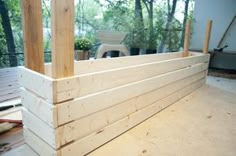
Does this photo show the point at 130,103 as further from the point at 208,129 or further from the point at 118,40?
the point at 118,40

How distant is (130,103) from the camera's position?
1613mm

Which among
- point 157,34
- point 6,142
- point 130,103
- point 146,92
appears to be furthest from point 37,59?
point 157,34

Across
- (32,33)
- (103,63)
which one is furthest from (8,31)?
(32,33)

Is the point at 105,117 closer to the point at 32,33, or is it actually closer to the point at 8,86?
the point at 32,33

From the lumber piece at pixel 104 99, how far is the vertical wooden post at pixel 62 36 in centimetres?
19

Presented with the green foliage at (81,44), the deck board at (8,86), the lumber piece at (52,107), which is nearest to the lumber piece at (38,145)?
the lumber piece at (52,107)

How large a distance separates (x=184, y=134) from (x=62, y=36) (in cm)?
119

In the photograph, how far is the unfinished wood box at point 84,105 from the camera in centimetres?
112

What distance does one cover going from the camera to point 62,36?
3.45ft

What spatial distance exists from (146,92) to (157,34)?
305 centimetres

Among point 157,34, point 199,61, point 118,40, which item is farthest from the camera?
point 157,34

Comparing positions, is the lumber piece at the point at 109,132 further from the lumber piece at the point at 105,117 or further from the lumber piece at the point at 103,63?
the lumber piece at the point at 103,63

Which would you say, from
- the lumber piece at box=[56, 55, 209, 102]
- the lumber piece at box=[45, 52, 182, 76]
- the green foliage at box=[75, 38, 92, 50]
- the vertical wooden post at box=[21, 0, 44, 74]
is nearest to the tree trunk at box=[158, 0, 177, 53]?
the lumber piece at box=[45, 52, 182, 76]

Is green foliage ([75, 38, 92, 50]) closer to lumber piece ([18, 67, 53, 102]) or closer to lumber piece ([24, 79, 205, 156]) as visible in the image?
lumber piece ([24, 79, 205, 156])
